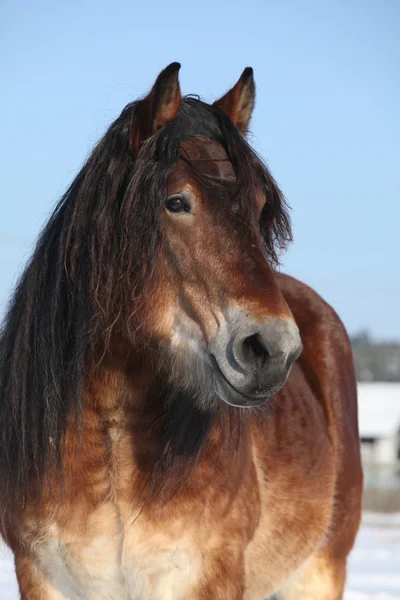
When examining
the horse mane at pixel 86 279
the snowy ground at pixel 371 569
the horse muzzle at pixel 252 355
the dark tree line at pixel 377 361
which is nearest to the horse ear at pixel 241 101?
the horse mane at pixel 86 279

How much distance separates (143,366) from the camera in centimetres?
331

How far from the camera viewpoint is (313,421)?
4.74 meters

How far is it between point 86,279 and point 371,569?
299 inches

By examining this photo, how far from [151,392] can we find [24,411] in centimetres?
47

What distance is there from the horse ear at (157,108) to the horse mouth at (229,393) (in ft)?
2.80

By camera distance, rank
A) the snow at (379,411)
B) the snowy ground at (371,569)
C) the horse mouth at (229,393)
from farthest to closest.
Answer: the snow at (379,411), the snowy ground at (371,569), the horse mouth at (229,393)

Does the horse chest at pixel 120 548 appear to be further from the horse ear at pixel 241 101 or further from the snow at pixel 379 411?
the snow at pixel 379 411

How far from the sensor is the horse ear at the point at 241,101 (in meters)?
3.65

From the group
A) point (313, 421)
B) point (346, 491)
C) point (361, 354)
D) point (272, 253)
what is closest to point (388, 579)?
point (346, 491)

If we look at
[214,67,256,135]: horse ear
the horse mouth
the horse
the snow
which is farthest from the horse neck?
the snow

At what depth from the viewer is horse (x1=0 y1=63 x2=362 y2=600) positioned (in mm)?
3068

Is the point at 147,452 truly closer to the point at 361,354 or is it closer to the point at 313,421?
the point at 313,421

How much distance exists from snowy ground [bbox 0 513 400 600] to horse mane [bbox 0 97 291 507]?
855mm

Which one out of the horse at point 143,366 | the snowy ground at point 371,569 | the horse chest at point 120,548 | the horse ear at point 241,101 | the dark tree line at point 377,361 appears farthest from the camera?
the dark tree line at point 377,361
